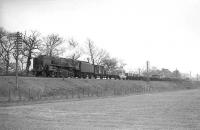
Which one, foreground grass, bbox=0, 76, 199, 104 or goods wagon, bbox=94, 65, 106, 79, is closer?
foreground grass, bbox=0, 76, 199, 104

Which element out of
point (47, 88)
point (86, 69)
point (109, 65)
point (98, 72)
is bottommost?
point (47, 88)

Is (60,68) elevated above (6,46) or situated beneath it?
situated beneath

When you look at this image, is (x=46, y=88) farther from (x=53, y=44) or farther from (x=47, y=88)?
(x=53, y=44)

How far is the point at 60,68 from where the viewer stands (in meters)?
49.2

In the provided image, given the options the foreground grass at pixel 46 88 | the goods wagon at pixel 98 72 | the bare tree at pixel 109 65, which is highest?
the bare tree at pixel 109 65

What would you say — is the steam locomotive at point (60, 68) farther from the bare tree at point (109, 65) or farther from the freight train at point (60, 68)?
the bare tree at point (109, 65)

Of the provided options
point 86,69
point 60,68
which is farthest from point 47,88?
point 86,69

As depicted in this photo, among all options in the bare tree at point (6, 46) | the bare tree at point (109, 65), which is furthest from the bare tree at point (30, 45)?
the bare tree at point (109, 65)

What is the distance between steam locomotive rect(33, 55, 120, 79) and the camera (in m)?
45.5

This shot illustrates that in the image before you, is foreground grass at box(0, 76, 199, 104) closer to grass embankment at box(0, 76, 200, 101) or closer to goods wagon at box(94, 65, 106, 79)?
grass embankment at box(0, 76, 200, 101)

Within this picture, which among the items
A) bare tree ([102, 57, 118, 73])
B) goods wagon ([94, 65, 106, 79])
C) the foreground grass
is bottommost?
the foreground grass

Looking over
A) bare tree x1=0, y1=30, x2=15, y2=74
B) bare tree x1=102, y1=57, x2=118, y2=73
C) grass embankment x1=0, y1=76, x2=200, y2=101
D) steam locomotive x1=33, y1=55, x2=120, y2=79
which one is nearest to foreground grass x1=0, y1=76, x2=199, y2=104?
grass embankment x1=0, y1=76, x2=200, y2=101

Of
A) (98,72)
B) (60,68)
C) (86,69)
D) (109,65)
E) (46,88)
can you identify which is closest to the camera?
(46,88)

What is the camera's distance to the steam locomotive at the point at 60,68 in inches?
1791
